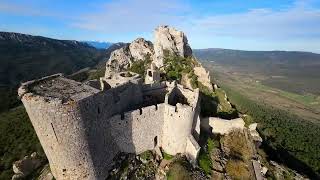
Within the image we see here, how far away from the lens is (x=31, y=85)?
2655 cm

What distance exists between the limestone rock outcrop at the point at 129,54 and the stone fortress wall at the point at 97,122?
4699cm

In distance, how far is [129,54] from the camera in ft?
286

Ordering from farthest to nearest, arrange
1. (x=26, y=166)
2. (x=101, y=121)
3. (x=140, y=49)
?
(x=140, y=49) < (x=26, y=166) < (x=101, y=121)

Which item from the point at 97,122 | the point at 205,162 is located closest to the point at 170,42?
the point at 205,162

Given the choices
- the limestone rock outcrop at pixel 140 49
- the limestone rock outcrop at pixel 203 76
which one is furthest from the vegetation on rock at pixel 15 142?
the limestone rock outcrop at pixel 140 49

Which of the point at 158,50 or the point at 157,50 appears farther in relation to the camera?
the point at 157,50

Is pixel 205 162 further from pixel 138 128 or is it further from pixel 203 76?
pixel 203 76

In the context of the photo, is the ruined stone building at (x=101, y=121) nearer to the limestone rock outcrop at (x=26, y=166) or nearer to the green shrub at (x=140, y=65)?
the limestone rock outcrop at (x=26, y=166)

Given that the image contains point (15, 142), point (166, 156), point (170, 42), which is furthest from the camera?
point (170, 42)

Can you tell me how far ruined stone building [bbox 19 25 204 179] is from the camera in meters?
23.8

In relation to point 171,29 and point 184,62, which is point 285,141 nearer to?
point 184,62

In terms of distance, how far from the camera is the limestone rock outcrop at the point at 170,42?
75.2 meters

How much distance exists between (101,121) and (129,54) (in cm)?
6158

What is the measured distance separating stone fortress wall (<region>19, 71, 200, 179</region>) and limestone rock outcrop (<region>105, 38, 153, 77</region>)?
47.0 m
